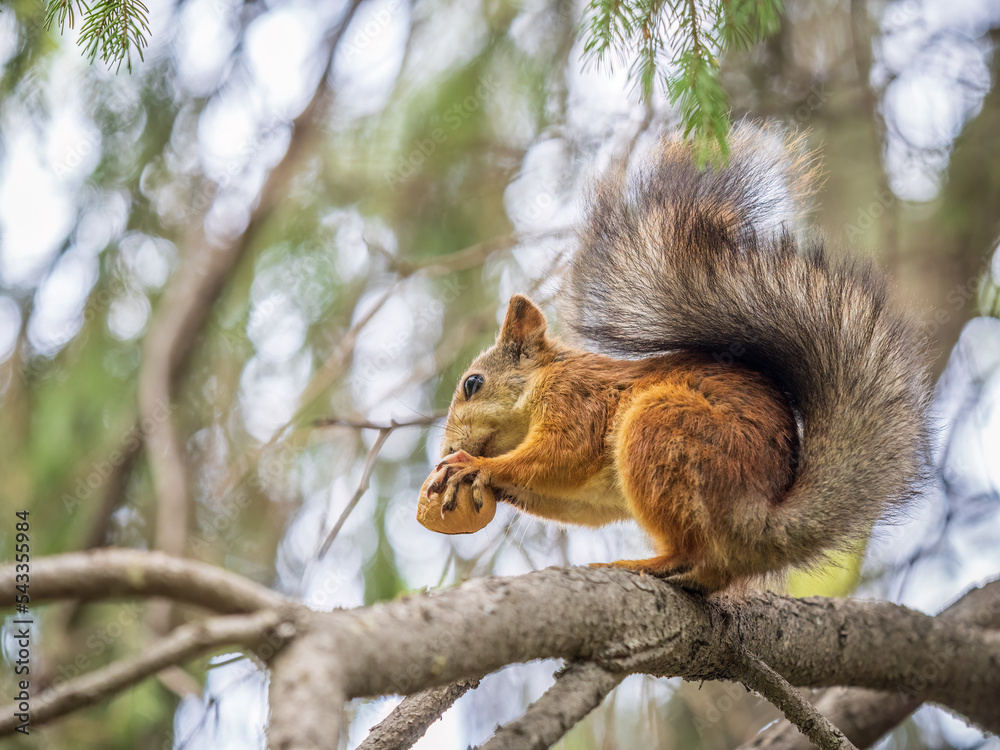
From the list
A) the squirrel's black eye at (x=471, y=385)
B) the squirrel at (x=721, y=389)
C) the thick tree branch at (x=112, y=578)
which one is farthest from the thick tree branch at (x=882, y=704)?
the thick tree branch at (x=112, y=578)

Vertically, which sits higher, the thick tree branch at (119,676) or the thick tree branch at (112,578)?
the thick tree branch at (112,578)

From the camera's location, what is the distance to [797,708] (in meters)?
1.21

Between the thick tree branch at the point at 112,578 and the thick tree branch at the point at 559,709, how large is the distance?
1.32 feet

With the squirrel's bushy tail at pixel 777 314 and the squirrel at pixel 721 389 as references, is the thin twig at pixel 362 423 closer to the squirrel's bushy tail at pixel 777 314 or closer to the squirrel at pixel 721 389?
the squirrel at pixel 721 389

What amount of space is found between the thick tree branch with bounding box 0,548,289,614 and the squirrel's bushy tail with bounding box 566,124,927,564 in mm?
929

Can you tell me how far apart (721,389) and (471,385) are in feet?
1.88

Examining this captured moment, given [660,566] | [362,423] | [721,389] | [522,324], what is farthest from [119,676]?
[522,324]

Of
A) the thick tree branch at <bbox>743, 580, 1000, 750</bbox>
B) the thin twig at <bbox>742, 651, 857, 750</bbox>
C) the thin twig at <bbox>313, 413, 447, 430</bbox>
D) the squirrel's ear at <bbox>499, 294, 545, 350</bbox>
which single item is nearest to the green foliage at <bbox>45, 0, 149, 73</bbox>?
the thin twig at <bbox>313, 413, 447, 430</bbox>

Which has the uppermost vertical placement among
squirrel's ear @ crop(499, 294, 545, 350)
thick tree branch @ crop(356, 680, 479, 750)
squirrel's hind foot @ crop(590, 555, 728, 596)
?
squirrel's ear @ crop(499, 294, 545, 350)

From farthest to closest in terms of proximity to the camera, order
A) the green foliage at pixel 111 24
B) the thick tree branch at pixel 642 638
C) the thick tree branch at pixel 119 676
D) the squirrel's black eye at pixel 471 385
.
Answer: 1. the squirrel's black eye at pixel 471 385
2. the green foliage at pixel 111 24
3. the thick tree branch at pixel 642 638
4. the thick tree branch at pixel 119 676

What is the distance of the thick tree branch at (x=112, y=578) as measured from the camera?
2.04 feet

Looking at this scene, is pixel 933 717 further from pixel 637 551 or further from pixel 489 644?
pixel 489 644

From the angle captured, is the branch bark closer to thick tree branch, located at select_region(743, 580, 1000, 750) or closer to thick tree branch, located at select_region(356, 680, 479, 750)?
thick tree branch, located at select_region(743, 580, 1000, 750)

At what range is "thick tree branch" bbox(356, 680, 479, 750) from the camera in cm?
117
